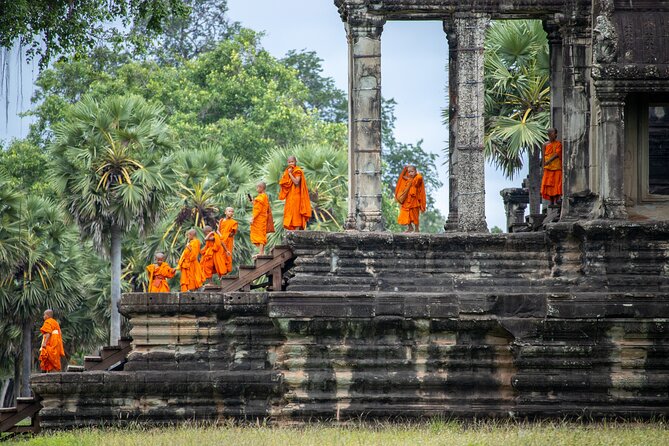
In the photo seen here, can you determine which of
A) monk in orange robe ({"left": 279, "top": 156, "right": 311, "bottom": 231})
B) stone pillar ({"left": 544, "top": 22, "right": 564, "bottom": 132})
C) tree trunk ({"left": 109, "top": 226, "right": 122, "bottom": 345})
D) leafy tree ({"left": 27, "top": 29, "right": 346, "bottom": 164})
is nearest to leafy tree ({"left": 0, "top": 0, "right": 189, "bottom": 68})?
monk in orange robe ({"left": 279, "top": 156, "right": 311, "bottom": 231})

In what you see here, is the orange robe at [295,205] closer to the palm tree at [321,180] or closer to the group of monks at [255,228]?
the group of monks at [255,228]

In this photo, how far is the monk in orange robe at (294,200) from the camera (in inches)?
877

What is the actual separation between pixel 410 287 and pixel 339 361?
4.88 feet

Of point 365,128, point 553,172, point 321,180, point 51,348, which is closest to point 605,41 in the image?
point 553,172

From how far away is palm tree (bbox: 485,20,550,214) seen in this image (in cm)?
2822

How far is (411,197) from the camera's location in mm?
22312

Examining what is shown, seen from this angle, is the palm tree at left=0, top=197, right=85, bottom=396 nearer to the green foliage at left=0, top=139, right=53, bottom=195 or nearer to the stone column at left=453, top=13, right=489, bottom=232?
the green foliage at left=0, top=139, right=53, bottom=195

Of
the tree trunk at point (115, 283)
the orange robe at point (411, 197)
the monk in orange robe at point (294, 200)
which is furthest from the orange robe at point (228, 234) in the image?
the tree trunk at point (115, 283)

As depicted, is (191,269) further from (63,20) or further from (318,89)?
(318,89)

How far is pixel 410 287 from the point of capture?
20844mm

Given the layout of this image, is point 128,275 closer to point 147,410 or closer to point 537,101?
point 537,101

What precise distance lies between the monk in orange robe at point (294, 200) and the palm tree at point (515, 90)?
6.67 meters

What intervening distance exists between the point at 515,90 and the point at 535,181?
8.88 ft

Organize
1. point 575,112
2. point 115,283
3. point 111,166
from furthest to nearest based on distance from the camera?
point 115,283
point 111,166
point 575,112
